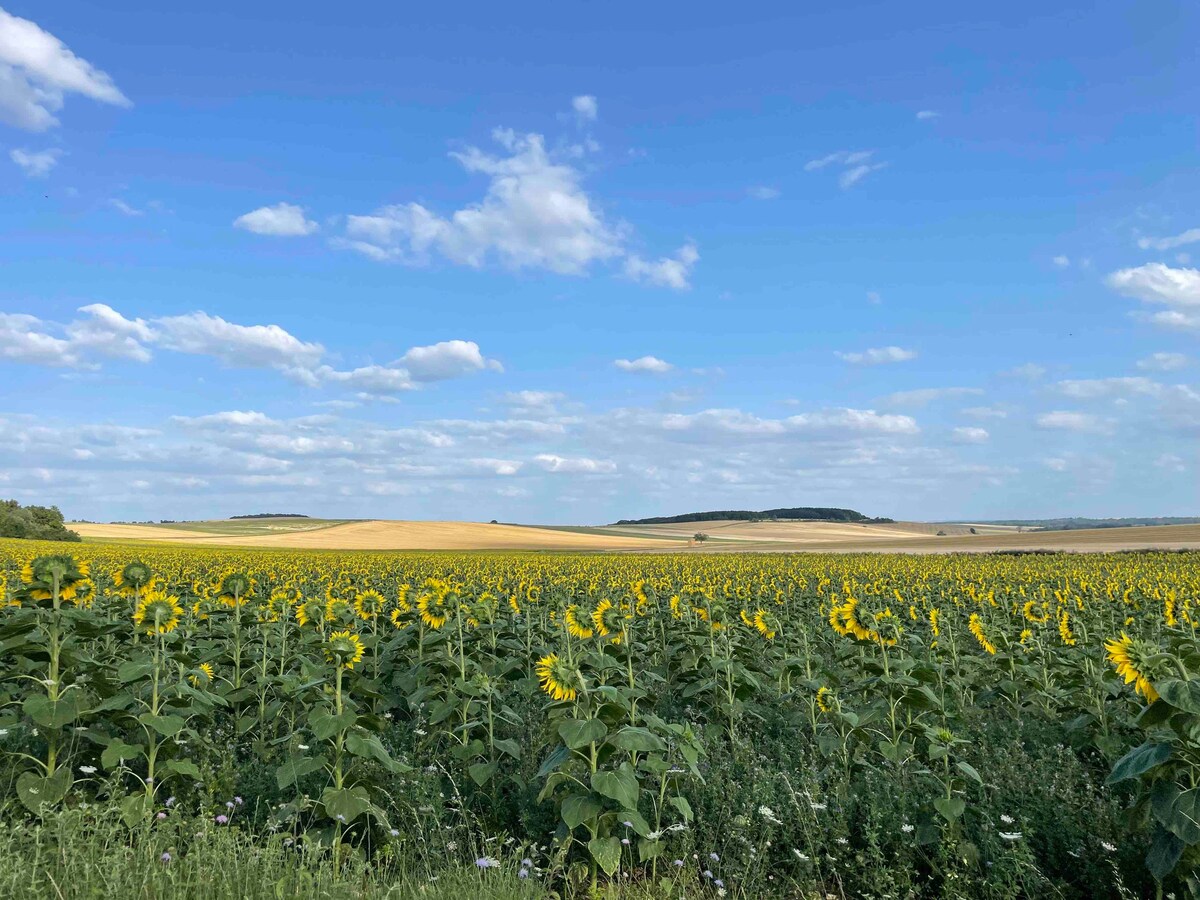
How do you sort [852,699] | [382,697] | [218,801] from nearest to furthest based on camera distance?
1. [218,801]
2. [382,697]
3. [852,699]

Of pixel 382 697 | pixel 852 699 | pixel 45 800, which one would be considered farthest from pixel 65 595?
pixel 852 699

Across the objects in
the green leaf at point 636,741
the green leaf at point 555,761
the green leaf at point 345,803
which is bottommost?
the green leaf at point 345,803

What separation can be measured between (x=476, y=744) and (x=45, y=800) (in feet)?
10.7

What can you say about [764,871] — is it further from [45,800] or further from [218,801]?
[45,800]

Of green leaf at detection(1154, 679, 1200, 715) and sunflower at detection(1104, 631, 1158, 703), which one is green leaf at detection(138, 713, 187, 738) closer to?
green leaf at detection(1154, 679, 1200, 715)

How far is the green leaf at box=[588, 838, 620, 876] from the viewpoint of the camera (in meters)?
5.01

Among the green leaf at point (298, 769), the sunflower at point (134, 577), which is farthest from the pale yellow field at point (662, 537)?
the green leaf at point (298, 769)

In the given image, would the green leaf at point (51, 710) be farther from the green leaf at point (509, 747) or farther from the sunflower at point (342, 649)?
the green leaf at point (509, 747)

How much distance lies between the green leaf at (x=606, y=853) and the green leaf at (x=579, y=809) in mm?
168

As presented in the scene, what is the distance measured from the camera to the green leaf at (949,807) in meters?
5.44

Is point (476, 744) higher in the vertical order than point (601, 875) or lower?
higher

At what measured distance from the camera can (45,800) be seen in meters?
5.75

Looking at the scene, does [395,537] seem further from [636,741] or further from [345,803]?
[636,741]

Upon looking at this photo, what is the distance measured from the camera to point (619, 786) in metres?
5.12
